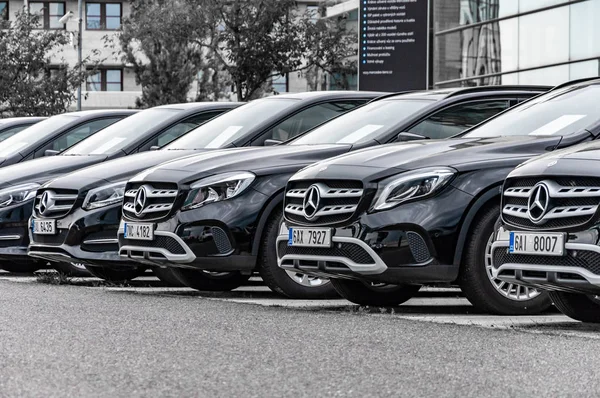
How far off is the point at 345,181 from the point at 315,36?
33607 mm

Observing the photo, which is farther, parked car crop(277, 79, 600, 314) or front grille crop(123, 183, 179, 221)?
front grille crop(123, 183, 179, 221)

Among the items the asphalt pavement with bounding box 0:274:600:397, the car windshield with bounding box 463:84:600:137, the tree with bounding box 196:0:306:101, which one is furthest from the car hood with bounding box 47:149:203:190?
the tree with bounding box 196:0:306:101

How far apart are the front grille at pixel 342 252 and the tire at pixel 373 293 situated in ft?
1.88

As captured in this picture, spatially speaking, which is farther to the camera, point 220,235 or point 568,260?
point 220,235

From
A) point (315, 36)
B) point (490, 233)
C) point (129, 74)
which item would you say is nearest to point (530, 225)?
point (490, 233)

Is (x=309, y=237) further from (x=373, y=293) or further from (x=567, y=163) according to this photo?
(x=567, y=163)

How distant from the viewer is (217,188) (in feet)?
34.2

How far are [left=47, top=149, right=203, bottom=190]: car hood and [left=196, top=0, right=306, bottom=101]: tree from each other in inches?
1071

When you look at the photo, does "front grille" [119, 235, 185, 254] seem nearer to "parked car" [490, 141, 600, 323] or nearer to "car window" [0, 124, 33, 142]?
"parked car" [490, 141, 600, 323]

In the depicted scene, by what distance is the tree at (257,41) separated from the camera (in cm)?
4000

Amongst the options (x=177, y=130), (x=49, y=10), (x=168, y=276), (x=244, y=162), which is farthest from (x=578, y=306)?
(x=49, y=10)

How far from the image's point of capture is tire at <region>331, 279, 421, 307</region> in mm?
9945

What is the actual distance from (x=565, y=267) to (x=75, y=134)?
29.5ft

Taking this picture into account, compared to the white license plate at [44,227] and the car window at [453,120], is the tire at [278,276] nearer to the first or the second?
the car window at [453,120]
